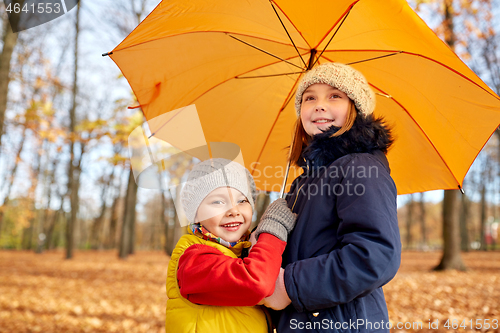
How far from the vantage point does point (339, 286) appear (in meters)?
1.43

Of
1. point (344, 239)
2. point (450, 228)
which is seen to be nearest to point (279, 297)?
point (344, 239)

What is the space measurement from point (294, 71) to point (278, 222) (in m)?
1.36

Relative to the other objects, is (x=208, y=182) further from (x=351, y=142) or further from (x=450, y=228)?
(x=450, y=228)

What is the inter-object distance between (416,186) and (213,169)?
1.54 m

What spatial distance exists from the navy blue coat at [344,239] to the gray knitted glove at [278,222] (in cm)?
5

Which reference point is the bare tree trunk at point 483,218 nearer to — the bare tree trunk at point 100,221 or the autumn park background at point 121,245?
the autumn park background at point 121,245

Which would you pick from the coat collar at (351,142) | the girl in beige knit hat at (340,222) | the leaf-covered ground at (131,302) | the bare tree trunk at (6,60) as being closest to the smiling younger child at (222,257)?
the girl in beige knit hat at (340,222)

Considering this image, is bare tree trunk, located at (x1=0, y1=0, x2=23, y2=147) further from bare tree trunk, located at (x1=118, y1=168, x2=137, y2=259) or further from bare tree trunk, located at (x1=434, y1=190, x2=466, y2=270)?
bare tree trunk, located at (x1=434, y1=190, x2=466, y2=270)

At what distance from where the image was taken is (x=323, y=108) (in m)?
1.90

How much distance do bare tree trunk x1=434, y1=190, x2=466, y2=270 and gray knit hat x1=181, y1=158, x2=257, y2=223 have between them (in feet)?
31.8

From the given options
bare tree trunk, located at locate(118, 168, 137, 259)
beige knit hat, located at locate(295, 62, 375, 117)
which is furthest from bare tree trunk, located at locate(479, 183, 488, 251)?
beige knit hat, located at locate(295, 62, 375, 117)

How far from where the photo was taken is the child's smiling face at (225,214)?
6.17 ft

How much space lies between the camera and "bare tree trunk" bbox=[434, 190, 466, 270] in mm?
10000

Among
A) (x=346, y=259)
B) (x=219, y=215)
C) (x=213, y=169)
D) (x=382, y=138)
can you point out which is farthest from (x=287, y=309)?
(x=382, y=138)
